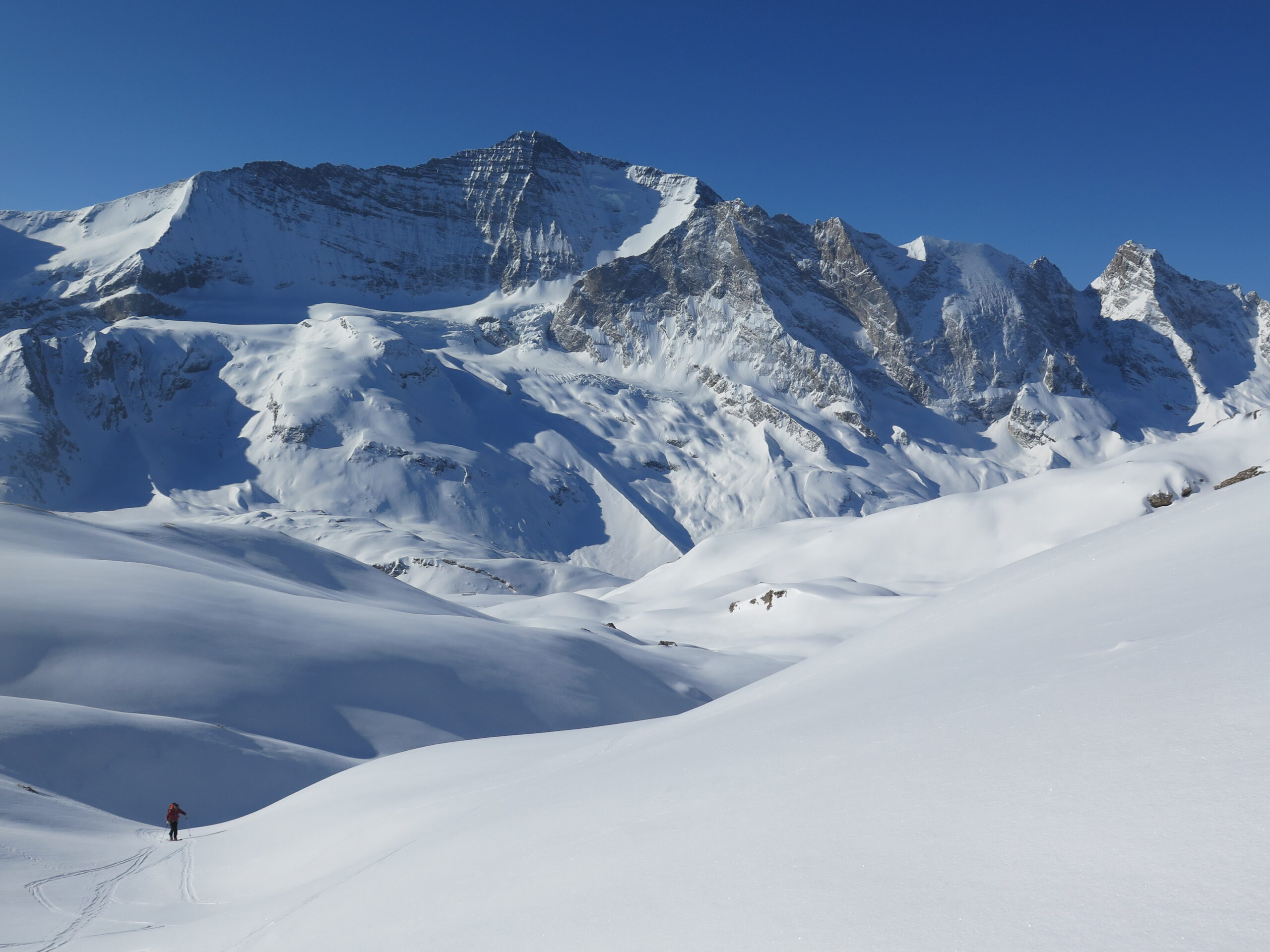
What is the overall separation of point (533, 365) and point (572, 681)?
131434 millimetres

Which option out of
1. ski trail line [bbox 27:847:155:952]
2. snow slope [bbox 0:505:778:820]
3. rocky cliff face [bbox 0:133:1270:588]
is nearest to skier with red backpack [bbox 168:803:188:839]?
ski trail line [bbox 27:847:155:952]

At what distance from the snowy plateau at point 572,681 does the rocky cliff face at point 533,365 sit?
1.10 metres

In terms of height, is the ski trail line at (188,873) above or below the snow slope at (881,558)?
below

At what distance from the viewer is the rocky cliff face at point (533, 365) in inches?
4419

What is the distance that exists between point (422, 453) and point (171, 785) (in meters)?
101

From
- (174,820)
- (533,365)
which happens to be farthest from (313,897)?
(533,365)

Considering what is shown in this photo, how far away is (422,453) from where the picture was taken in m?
115

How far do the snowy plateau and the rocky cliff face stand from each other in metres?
1.10

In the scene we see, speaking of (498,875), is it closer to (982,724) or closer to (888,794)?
(888,794)

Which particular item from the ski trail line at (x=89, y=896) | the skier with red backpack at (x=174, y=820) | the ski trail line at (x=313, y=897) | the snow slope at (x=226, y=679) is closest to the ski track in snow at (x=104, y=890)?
the ski trail line at (x=89, y=896)

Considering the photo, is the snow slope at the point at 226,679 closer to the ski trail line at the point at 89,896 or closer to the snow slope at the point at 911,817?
the ski trail line at the point at 89,896

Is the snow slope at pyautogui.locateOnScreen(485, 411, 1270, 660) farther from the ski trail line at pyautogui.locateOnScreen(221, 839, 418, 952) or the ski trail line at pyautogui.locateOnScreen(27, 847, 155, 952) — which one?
the ski trail line at pyautogui.locateOnScreen(221, 839, 418, 952)

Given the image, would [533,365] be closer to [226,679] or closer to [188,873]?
[226,679]

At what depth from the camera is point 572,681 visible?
2875cm
